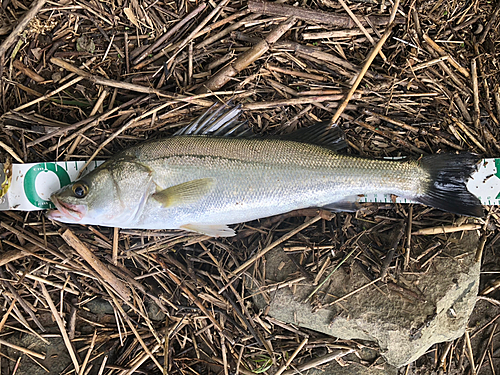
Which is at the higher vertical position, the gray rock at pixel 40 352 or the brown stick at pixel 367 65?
the brown stick at pixel 367 65

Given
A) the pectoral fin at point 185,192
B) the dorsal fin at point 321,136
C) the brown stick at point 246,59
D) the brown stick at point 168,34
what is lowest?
the dorsal fin at point 321,136

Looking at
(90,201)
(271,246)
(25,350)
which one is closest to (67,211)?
(90,201)

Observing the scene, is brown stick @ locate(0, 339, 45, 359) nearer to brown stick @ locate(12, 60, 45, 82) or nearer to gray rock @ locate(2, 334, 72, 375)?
gray rock @ locate(2, 334, 72, 375)

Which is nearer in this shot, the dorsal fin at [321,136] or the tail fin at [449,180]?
the tail fin at [449,180]

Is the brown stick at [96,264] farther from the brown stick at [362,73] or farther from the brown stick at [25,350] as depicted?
the brown stick at [362,73]

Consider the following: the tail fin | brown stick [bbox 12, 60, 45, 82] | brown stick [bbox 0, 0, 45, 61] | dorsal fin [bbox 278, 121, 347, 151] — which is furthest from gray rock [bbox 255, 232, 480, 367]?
brown stick [bbox 0, 0, 45, 61]

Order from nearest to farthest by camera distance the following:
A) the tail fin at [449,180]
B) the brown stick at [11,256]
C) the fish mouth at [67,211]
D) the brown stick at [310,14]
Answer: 1. the fish mouth at [67,211]
2. the tail fin at [449,180]
3. the brown stick at [11,256]
4. the brown stick at [310,14]

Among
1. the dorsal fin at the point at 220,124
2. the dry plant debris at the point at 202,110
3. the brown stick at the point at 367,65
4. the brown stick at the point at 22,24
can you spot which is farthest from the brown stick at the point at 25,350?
the brown stick at the point at 367,65
